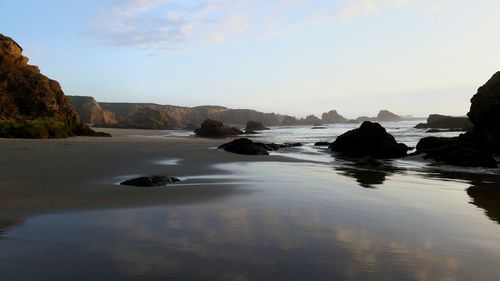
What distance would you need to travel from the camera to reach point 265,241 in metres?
4.39

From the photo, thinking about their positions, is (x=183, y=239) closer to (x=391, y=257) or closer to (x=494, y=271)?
(x=391, y=257)

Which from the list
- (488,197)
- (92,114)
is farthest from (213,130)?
(92,114)

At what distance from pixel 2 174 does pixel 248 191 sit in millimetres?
5904

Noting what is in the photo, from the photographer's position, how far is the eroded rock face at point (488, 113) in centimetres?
2005

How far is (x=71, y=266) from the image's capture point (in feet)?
11.4

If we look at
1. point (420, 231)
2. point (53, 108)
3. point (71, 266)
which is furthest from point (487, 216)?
point (53, 108)

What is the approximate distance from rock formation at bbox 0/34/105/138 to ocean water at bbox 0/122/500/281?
22624 mm

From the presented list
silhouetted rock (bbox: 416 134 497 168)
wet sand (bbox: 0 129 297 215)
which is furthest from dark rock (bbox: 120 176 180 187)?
silhouetted rock (bbox: 416 134 497 168)

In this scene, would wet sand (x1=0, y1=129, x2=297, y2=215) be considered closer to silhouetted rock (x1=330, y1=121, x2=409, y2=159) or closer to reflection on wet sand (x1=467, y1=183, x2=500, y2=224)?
reflection on wet sand (x1=467, y1=183, x2=500, y2=224)

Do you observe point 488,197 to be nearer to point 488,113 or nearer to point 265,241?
point 265,241

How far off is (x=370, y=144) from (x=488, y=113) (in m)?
6.55

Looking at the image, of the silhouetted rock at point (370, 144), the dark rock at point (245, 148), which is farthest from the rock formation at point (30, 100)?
the silhouetted rock at point (370, 144)

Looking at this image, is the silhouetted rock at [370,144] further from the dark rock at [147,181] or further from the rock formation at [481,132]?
the dark rock at [147,181]

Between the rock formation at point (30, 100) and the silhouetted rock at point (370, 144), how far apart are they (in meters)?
19.0
